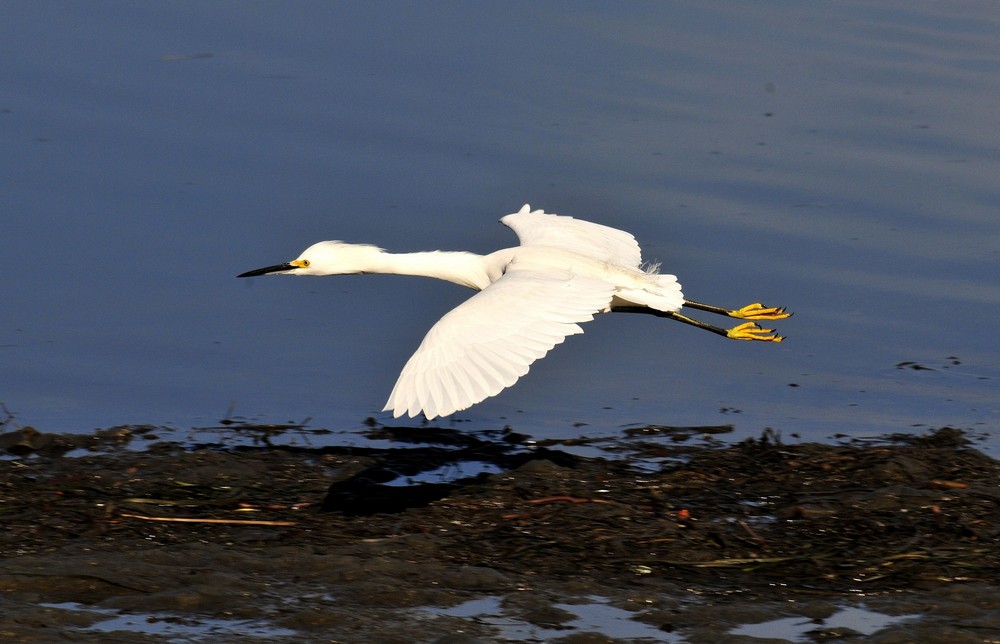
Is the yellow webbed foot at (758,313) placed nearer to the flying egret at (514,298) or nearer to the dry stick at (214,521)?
the flying egret at (514,298)

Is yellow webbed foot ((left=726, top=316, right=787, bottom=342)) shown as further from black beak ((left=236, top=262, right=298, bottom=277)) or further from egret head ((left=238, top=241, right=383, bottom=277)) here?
black beak ((left=236, top=262, right=298, bottom=277))

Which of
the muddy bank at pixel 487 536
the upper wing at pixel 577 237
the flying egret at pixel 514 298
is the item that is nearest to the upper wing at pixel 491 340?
the flying egret at pixel 514 298

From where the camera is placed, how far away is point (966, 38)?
50.2ft

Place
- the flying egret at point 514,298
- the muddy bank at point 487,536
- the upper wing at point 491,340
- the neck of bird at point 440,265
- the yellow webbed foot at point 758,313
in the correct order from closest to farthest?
the muddy bank at point 487,536, the upper wing at point 491,340, the flying egret at point 514,298, the neck of bird at point 440,265, the yellow webbed foot at point 758,313

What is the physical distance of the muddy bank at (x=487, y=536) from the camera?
5672mm

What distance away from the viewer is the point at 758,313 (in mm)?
9500

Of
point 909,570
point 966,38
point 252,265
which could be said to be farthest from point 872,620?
point 966,38

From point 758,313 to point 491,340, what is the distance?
2975 mm

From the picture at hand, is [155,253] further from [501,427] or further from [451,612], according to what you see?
→ [451,612]

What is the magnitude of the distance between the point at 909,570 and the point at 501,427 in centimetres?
285

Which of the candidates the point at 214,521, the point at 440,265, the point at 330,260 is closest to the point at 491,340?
the point at 214,521

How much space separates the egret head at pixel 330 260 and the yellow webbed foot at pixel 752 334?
2.33 metres

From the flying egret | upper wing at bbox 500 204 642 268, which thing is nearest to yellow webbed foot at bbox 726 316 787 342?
the flying egret

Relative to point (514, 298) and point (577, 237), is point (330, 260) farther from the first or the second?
point (514, 298)
